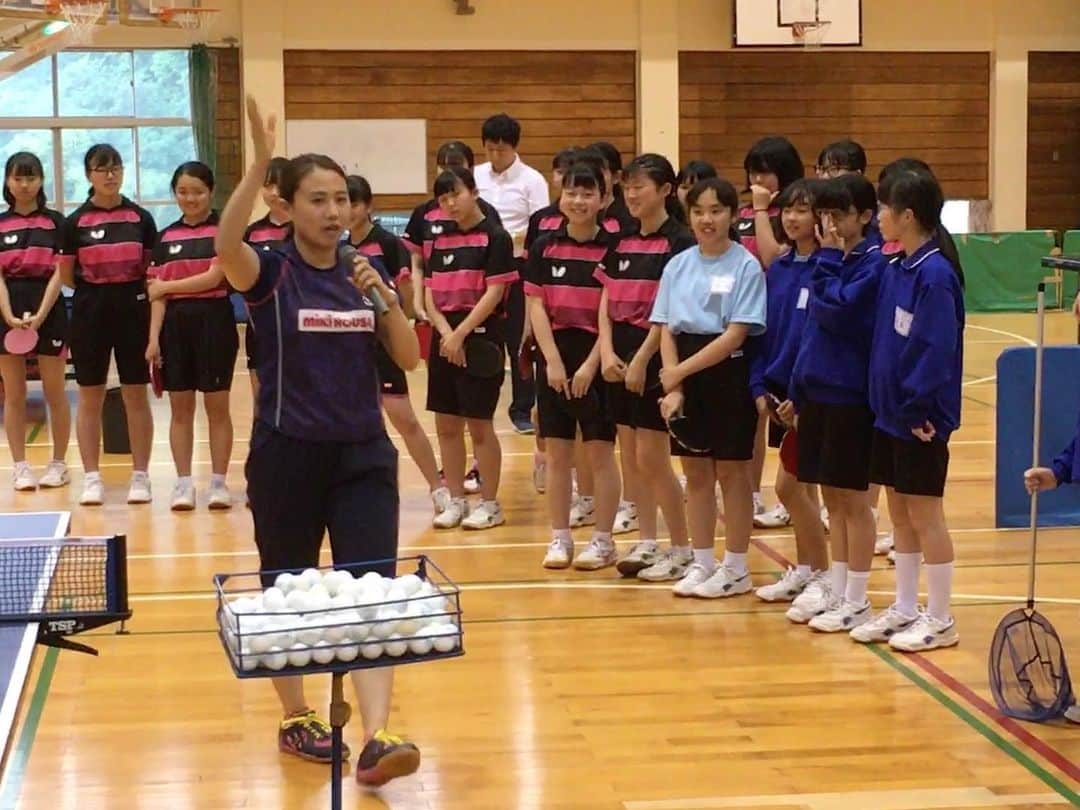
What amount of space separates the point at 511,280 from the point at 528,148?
42.0ft

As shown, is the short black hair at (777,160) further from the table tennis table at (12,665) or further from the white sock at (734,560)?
the table tennis table at (12,665)

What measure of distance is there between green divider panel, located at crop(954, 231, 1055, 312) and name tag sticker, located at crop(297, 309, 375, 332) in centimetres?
1576

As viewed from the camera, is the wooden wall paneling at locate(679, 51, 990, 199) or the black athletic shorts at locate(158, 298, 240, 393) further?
the wooden wall paneling at locate(679, 51, 990, 199)

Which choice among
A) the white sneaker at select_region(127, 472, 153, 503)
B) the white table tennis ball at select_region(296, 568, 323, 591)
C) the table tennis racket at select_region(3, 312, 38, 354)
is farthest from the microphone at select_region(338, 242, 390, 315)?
the table tennis racket at select_region(3, 312, 38, 354)

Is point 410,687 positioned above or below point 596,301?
below

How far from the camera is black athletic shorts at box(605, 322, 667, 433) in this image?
665 centimetres

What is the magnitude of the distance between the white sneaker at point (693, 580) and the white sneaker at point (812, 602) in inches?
16.3

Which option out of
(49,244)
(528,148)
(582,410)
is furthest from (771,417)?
(528,148)

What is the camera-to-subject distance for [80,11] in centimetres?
1247

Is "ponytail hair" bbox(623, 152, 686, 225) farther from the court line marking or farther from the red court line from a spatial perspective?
the court line marking

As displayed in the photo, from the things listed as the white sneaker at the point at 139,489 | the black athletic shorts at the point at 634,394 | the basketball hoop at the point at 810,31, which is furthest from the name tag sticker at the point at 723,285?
the basketball hoop at the point at 810,31

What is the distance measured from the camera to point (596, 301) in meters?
6.96

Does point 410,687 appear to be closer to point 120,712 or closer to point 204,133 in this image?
point 120,712

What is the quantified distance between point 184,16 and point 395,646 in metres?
13.1
